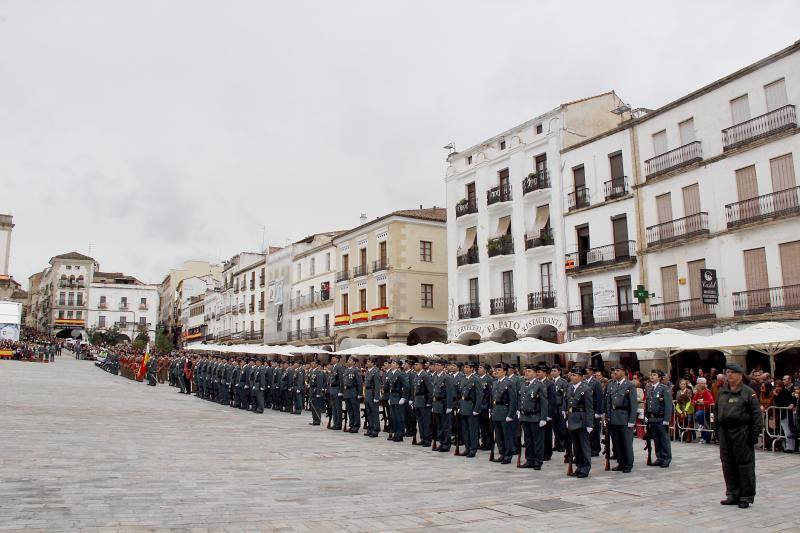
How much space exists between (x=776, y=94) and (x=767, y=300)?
24.8 feet

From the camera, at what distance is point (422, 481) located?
10844 mm

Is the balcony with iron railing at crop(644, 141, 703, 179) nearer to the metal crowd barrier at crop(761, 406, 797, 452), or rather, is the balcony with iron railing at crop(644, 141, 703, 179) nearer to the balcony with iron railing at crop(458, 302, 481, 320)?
the balcony with iron railing at crop(458, 302, 481, 320)

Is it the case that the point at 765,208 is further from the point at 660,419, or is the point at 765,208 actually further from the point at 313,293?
the point at 313,293

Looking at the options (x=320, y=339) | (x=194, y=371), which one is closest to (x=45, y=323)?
(x=320, y=339)

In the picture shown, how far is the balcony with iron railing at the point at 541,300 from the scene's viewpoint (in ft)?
108

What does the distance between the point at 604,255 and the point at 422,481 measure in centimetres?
2222

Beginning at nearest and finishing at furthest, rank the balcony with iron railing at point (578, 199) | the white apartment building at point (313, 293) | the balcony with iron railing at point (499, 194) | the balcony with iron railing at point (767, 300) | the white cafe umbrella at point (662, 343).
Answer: the white cafe umbrella at point (662, 343), the balcony with iron railing at point (767, 300), the balcony with iron railing at point (578, 199), the balcony with iron railing at point (499, 194), the white apartment building at point (313, 293)

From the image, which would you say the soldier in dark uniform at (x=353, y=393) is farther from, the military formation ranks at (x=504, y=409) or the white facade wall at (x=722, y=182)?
the white facade wall at (x=722, y=182)

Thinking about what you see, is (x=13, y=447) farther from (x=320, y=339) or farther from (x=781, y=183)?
(x=320, y=339)

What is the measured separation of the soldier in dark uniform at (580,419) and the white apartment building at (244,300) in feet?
167

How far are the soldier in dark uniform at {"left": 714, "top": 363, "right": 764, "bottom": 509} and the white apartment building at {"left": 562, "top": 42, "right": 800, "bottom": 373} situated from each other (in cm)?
1650

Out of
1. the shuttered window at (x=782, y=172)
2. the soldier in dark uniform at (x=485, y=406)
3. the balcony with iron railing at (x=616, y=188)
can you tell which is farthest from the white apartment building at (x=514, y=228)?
the soldier in dark uniform at (x=485, y=406)

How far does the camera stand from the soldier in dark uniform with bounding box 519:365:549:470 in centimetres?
1266

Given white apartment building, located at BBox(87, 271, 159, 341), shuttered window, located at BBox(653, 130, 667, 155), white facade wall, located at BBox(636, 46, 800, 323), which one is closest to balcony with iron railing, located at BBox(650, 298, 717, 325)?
white facade wall, located at BBox(636, 46, 800, 323)
